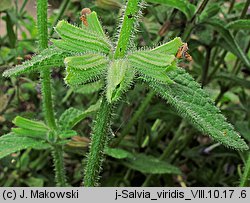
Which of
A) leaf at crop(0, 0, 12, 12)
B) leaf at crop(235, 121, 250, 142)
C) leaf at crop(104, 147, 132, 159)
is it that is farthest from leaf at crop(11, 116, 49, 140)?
leaf at crop(235, 121, 250, 142)

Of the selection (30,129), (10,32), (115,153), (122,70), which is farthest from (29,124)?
(10,32)

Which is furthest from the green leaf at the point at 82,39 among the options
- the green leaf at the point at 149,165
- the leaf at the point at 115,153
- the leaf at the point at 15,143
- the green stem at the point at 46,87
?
the green leaf at the point at 149,165

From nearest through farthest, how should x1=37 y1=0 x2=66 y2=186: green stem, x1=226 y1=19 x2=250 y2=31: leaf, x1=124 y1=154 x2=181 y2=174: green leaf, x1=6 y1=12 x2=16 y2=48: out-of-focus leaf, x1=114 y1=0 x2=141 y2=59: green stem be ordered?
1. x1=114 y1=0 x2=141 y2=59: green stem
2. x1=37 y1=0 x2=66 y2=186: green stem
3. x1=226 y1=19 x2=250 y2=31: leaf
4. x1=124 y1=154 x2=181 y2=174: green leaf
5. x1=6 y1=12 x2=16 y2=48: out-of-focus leaf

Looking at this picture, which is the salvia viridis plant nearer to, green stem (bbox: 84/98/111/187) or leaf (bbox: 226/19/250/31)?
green stem (bbox: 84/98/111/187)

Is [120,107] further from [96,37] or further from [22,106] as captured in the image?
[96,37]

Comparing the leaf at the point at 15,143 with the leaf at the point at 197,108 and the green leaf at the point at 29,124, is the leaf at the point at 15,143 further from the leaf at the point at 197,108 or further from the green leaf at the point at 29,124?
the leaf at the point at 197,108

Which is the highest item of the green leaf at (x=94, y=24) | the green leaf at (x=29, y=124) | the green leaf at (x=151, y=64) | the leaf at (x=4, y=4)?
the green leaf at (x=94, y=24)

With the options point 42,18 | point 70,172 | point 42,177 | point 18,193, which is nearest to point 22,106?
point 42,177
